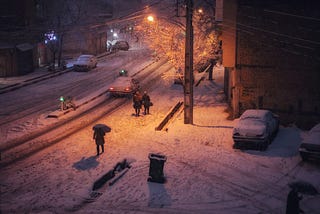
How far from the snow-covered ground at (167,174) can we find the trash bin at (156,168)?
0.97 feet

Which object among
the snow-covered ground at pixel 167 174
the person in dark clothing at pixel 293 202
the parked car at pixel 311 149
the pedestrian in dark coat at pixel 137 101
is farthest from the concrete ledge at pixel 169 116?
the person in dark clothing at pixel 293 202

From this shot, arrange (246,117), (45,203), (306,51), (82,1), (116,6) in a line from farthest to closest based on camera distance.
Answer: (116,6) < (82,1) < (306,51) < (246,117) < (45,203)

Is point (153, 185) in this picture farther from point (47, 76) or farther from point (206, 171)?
point (47, 76)

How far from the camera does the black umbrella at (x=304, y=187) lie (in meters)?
16.2

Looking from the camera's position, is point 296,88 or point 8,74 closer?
point 296,88

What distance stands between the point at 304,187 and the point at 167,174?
206 inches

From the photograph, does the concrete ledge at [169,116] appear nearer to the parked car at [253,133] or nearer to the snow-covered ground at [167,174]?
the snow-covered ground at [167,174]

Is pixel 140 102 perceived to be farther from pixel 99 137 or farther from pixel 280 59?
pixel 280 59

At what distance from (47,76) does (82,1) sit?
16.0 m

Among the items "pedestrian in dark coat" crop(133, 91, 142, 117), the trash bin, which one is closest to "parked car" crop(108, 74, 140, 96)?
"pedestrian in dark coat" crop(133, 91, 142, 117)

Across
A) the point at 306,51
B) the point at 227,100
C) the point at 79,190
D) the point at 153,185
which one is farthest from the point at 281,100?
the point at 79,190

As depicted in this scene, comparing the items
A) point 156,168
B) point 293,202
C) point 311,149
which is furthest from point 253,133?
point 293,202

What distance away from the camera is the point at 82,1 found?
55.6 m

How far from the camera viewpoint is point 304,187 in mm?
16531
